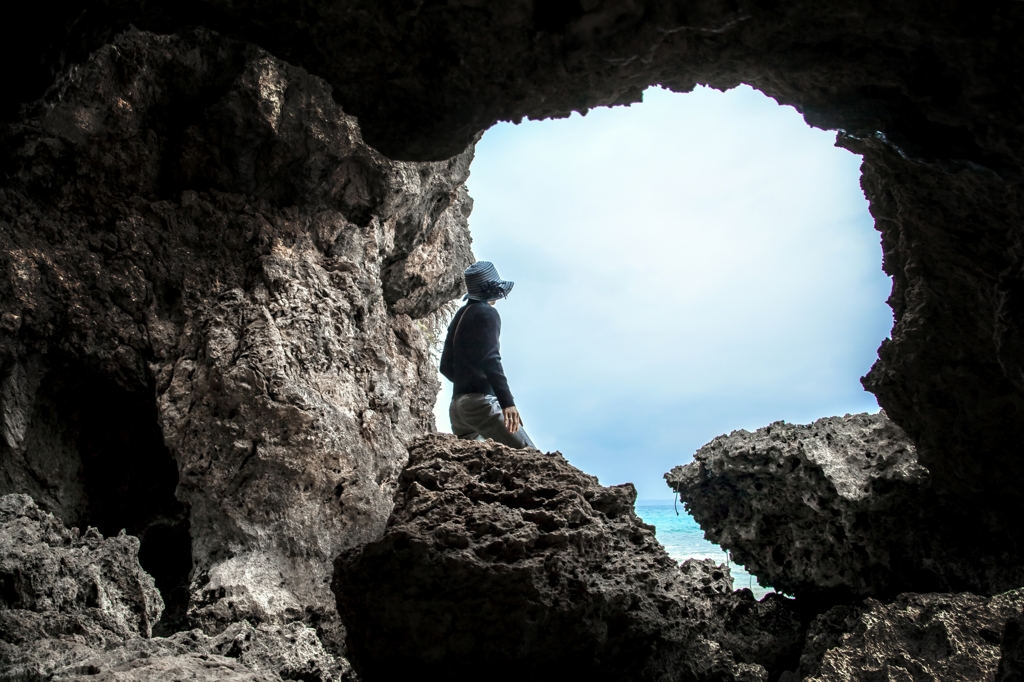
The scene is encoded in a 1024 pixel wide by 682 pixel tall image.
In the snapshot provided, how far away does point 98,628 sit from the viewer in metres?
3.29

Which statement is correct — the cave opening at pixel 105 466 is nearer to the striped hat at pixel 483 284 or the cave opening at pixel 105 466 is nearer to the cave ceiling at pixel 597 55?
the striped hat at pixel 483 284

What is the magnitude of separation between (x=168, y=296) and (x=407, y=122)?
2759mm

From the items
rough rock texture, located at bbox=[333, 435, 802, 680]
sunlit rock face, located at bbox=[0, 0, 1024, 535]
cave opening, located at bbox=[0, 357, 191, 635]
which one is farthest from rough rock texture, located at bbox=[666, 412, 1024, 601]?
cave opening, located at bbox=[0, 357, 191, 635]

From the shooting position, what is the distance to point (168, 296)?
4.65 metres

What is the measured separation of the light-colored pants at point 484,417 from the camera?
206 inches

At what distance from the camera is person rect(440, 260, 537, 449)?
5250mm

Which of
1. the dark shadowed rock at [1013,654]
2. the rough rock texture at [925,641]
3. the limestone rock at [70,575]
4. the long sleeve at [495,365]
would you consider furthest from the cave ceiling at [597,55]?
the long sleeve at [495,365]

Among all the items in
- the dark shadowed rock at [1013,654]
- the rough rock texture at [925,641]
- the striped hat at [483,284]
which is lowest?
the dark shadowed rock at [1013,654]

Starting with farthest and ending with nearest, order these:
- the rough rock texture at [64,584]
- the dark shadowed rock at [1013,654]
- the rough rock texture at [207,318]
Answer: the rough rock texture at [207,318] → the rough rock texture at [64,584] → the dark shadowed rock at [1013,654]

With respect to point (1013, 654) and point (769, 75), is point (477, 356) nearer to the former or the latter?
point (769, 75)

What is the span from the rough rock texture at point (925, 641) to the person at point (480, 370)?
2.64m

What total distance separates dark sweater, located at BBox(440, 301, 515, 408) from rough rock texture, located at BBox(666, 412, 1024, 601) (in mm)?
1569

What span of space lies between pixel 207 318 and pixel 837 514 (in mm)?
3595

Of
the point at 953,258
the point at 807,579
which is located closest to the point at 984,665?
the point at 807,579
